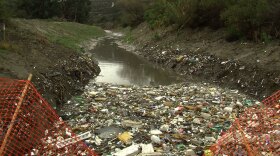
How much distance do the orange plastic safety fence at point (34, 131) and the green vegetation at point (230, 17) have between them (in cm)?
792

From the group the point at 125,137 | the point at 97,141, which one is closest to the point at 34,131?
the point at 97,141

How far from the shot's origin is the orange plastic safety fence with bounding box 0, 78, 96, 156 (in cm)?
494

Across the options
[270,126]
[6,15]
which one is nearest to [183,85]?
[270,126]

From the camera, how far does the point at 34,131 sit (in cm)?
541

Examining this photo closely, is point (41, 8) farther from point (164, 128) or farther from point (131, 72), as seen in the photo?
point (164, 128)

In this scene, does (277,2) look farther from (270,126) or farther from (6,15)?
(6,15)

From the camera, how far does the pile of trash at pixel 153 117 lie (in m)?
5.55

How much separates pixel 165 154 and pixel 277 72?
5028 mm

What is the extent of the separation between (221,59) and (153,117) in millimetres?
5470

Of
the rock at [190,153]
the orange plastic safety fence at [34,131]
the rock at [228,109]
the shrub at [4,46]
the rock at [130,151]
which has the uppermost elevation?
the shrub at [4,46]

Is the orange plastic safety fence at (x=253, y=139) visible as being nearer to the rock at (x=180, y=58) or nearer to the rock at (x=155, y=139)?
the rock at (x=155, y=139)

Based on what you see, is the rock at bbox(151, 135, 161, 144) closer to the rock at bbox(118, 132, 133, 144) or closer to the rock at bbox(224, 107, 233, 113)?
the rock at bbox(118, 132, 133, 144)

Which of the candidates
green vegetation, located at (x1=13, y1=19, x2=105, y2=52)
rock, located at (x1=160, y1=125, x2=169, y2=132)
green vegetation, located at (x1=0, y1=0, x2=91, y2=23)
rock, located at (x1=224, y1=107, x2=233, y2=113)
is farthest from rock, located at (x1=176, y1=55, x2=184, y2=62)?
green vegetation, located at (x1=0, y1=0, x2=91, y2=23)

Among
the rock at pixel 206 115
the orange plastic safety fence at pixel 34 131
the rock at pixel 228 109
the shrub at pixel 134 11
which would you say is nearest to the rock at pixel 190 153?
the orange plastic safety fence at pixel 34 131
